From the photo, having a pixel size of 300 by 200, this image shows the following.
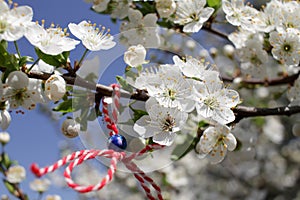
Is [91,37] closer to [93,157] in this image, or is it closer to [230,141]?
[93,157]

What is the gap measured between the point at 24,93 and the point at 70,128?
0.44 ft

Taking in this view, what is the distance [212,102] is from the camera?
2.98ft

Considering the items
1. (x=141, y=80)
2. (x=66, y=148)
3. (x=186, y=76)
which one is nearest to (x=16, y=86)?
(x=141, y=80)

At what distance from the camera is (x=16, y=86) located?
2.89 feet

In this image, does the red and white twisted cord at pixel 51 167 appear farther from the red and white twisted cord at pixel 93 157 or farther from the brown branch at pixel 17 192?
the brown branch at pixel 17 192

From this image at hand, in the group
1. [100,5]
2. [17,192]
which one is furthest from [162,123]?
[17,192]

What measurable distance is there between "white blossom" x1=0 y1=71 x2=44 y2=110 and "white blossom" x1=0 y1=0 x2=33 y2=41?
11 centimetres

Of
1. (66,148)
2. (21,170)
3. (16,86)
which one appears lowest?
(66,148)

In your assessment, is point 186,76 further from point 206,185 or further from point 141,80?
point 206,185

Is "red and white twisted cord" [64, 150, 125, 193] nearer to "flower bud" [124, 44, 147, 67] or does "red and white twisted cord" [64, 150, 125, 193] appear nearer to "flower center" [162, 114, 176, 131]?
"flower center" [162, 114, 176, 131]

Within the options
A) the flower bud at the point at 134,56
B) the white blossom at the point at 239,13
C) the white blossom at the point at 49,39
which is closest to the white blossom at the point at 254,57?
the white blossom at the point at 239,13

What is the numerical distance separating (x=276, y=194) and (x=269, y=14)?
12.2 feet

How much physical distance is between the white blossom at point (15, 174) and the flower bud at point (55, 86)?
0.71 meters

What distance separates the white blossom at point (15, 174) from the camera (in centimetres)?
147
